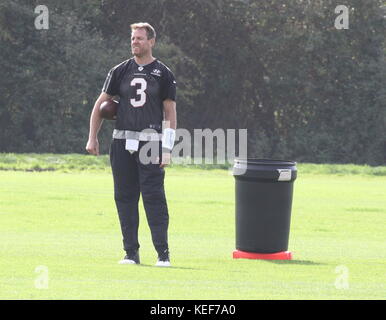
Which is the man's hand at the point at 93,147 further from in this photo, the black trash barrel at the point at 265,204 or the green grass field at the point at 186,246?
the black trash barrel at the point at 265,204

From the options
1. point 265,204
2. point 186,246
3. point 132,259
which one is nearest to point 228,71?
point 186,246

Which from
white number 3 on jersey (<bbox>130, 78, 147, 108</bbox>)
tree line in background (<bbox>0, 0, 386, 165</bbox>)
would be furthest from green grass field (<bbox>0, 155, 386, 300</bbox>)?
tree line in background (<bbox>0, 0, 386, 165</bbox>)

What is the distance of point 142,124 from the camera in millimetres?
10586

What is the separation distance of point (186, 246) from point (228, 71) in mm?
31716

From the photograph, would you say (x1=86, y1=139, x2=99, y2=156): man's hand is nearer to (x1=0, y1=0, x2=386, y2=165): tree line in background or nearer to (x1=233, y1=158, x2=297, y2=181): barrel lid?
(x1=233, y1=158, x2=297, y2=181): barrel lid

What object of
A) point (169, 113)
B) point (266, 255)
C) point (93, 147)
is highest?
point (169, 113)

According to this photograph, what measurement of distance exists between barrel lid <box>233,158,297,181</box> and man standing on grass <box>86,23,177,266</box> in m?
1.41

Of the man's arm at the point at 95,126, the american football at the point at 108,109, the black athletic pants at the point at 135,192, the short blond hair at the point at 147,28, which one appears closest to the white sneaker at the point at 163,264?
the black athletic pants at the point at 135,192

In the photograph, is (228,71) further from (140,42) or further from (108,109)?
(140,42)

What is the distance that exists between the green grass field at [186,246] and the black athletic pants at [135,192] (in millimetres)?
330

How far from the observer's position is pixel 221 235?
15.0 metres

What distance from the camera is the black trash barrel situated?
465 inches

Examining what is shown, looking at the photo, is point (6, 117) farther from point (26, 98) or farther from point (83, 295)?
point (83, 295)
